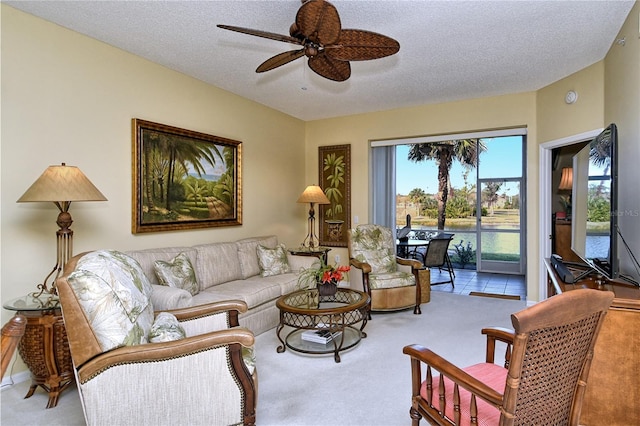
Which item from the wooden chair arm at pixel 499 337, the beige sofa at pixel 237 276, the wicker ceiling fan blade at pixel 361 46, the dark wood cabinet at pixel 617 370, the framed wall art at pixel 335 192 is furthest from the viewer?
the framed wall art at pixel 335 192

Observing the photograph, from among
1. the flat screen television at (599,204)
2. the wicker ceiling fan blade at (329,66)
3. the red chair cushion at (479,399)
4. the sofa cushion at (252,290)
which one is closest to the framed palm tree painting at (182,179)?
the sofa cushion at (252,290)

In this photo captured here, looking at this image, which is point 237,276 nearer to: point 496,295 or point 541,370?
point 541,370

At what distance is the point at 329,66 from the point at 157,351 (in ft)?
7.37

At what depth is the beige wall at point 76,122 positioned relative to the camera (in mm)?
2615

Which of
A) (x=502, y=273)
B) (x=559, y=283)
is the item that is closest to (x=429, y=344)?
(x=559, y=283)

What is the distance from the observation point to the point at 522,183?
7.00 m

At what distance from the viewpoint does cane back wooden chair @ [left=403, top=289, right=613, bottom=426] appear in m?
1.15

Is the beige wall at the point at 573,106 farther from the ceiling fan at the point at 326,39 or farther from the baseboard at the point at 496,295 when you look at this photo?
the ceiling fan at the point at 326,39

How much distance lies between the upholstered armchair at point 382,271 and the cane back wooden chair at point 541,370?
272cm

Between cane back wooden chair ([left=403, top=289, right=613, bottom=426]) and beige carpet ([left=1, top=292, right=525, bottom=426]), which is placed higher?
cane back wooden chair ([left=403, top=289, right=613, bottom=426])

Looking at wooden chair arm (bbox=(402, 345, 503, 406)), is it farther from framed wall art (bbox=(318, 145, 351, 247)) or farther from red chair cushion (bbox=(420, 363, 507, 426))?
framed wall art (bbox=(318, 145, 351, 247))

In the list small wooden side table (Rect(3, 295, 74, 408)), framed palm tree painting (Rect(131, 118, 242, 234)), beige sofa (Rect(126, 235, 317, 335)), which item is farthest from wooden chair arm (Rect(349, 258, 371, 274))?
small wooden side table (Rect(3, 295, 74, 408))

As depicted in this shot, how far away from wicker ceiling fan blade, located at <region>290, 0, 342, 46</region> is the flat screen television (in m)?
1.78

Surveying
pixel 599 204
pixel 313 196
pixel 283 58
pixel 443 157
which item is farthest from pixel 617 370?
pixel 443 157
